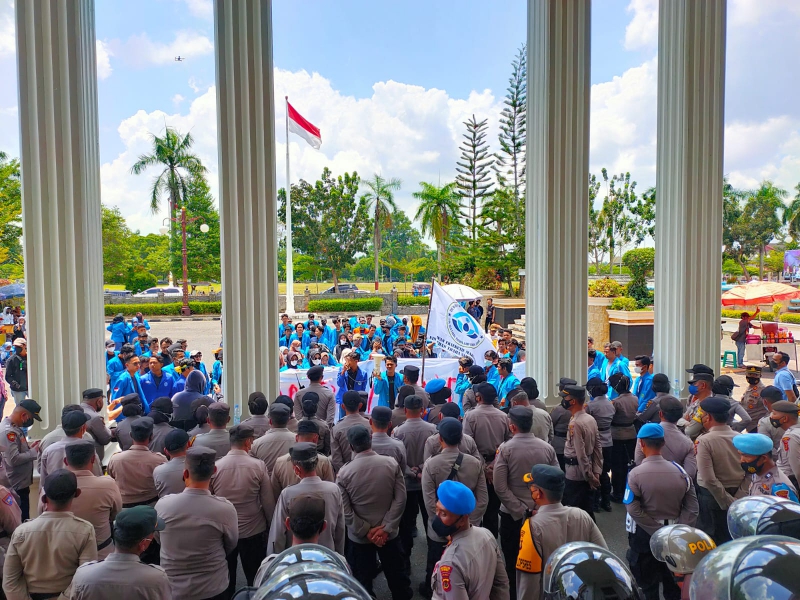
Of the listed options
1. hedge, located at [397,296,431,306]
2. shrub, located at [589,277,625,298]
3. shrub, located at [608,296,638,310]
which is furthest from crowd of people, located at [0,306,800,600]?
hedge, located at [397,296,431,306]

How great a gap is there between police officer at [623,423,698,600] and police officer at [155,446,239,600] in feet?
8.26

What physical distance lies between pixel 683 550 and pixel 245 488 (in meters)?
2.58

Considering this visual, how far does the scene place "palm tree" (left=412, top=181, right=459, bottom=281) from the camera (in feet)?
120

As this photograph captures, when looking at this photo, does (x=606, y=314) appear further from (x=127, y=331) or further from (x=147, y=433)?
(x=147, y=433)

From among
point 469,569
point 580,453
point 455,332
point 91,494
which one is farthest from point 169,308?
point 469,569

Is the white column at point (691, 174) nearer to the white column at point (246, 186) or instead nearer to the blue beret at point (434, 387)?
the blue beret at point (434, 387)

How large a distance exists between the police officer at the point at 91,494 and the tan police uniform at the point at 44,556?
423 millimetres

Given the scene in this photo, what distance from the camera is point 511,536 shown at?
415cm

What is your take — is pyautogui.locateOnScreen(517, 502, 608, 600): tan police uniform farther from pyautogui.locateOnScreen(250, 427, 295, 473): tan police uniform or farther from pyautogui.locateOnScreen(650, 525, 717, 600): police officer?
pyautogui.locateOnScreen(250, 427, 295, 473): tan police uniform

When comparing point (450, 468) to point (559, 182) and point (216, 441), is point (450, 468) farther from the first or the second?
point (559, 182)

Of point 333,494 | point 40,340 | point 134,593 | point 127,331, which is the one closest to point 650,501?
point 333,494

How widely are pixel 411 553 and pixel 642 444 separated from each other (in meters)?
2.16

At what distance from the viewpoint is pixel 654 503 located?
3561 millimetres

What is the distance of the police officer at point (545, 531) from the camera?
277cm
